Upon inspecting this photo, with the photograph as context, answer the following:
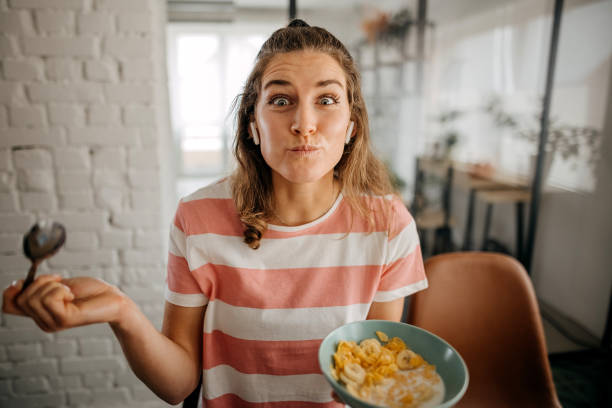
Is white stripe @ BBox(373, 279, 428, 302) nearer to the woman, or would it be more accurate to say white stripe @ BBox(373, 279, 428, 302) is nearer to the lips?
the woman

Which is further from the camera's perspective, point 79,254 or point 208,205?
point 79,254

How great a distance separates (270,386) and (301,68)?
80 cm

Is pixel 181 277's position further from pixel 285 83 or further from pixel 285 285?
pixel 285 83

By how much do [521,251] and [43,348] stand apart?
2.86m

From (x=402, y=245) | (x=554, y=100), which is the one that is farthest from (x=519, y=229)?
(x=402, y=245)

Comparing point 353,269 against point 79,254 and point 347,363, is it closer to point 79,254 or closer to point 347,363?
point 347,363

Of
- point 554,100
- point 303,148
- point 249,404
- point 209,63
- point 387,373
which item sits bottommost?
point 249,404

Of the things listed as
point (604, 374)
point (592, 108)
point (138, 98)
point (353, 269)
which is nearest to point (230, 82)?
point (138, 98)

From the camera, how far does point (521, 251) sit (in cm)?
264

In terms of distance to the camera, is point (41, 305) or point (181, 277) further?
point (181, 277)

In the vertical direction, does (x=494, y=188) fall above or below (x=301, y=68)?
below

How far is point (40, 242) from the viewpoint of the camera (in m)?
0.64

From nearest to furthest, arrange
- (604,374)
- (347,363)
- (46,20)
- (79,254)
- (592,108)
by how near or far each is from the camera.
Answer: (347,363), (46,20), (79,254), (604,374), (592,108)

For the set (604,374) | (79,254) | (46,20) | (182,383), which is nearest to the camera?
(182,383)
